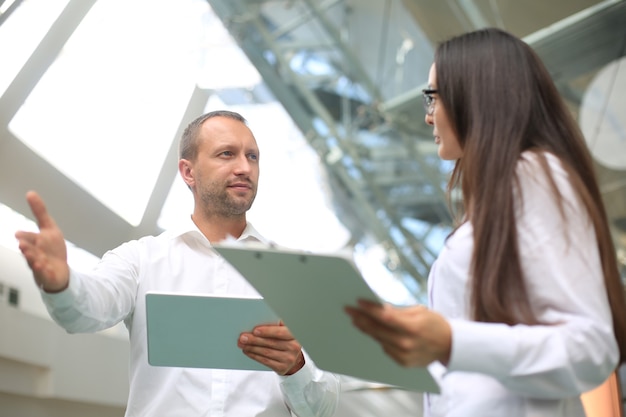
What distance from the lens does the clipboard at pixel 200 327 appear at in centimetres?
230

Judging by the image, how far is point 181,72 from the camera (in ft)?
22.5

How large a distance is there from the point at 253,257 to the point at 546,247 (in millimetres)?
537

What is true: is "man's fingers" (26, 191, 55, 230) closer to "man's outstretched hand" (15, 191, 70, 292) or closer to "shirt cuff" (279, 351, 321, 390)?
"man's outstretched hand" (15, 191, 70, 292)

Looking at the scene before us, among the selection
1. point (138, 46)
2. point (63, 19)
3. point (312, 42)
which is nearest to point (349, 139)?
point (312, 42)

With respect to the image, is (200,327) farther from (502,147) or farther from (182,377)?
(502,147)

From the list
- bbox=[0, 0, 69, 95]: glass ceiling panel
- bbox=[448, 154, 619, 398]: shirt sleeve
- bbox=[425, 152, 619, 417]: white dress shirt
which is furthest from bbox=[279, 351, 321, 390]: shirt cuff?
bbox=[0, 0, 69, 95]: glass ceiling panel

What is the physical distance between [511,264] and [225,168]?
5.65 ft

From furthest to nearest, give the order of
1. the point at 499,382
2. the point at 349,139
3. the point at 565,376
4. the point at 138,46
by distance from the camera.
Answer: the point at 349,139 < the point at 138,46 < the point at 499,382 < the point at 565,376

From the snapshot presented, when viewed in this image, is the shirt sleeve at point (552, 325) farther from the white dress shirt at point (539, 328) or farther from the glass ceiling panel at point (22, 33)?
the glass ceiling panel at point (22, 33)

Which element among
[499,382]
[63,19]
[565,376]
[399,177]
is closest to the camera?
[565,376]

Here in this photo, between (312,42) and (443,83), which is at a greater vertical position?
(443,83)

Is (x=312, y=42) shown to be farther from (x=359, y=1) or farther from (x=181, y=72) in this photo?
(x=181, y=72)

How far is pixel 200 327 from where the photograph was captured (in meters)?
2.36

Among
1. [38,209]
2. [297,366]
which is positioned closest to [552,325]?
[38,209]
